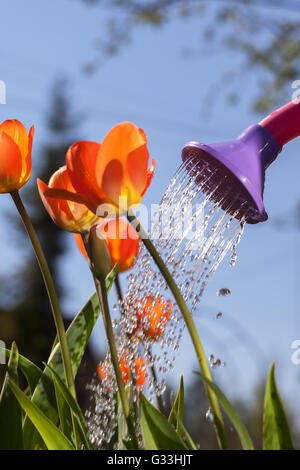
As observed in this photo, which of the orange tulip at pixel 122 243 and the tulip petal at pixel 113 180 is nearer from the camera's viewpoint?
the tulip petal at pixel 113 180

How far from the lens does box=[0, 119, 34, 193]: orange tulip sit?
0.59 m

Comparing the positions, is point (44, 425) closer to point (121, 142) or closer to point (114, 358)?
point (114, 358)

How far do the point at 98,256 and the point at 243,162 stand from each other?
0.53 feet

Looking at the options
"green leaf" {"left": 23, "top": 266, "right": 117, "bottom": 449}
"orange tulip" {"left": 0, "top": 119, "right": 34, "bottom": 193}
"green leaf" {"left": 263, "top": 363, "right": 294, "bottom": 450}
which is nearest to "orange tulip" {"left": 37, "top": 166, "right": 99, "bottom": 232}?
"orange tulip" {"left": 0, "top": 119, "right": 34, "bottom": 193}

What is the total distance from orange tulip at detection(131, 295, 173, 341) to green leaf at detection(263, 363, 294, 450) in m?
0.16

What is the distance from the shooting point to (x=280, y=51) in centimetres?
491

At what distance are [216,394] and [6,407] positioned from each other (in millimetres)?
223

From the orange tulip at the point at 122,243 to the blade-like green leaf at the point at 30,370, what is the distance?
0.47 feet

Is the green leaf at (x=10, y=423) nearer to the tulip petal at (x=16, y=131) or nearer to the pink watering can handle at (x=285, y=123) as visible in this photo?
the tulip petal at (x=16, y=131)

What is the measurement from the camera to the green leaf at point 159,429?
0.47 meters

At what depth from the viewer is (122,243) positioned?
813 millimetres

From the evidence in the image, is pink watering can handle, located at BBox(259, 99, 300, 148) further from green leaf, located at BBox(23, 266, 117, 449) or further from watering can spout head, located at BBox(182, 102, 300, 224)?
green leaf, located at BBox(23, 266, 117, 449)

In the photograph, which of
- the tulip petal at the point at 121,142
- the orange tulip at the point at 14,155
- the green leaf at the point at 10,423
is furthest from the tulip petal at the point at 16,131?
the green leaf at the point at 10,423

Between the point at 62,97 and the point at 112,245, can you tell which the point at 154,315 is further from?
the point at 62,97
